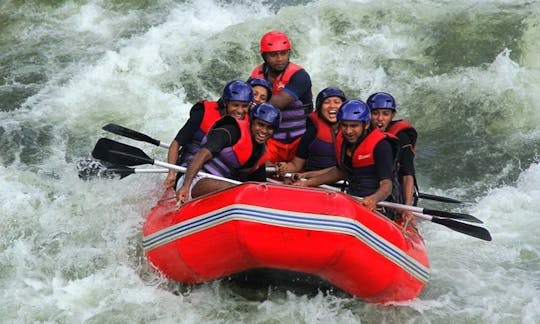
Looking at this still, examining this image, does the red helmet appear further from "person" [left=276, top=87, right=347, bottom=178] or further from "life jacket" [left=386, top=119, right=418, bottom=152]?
"life jacket" [left=386, top=119, right=418, bottom=152]

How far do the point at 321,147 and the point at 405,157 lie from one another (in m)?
0.67

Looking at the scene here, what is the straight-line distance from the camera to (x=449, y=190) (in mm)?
8539

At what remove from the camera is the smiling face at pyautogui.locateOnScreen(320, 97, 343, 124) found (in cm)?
640

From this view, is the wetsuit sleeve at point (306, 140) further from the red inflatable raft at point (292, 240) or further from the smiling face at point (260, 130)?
the red inflatable raft at point (292, 240)

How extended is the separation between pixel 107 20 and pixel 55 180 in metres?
4.62

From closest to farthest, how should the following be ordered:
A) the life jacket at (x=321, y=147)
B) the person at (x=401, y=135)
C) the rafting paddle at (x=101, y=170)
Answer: the person at (x=401, y=135) < the life jacket at (x=321, y=147) < the rafting paddle at (x=101, y=170)

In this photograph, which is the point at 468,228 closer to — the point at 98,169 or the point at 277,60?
the point at 277,60

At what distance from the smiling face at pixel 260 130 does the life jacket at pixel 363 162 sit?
0.58 metres

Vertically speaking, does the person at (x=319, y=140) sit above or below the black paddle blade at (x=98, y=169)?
above

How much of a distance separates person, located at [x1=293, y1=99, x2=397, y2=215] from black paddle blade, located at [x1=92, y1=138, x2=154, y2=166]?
5.38 ft

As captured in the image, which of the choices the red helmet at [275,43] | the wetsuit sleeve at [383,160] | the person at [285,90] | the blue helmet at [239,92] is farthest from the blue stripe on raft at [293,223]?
the red helmet at [275,43]

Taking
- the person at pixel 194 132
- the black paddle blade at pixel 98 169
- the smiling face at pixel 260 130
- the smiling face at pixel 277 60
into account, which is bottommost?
the black paddle blade at pixel 98 169

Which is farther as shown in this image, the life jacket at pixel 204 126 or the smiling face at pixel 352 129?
the life jacket at pixel 204 126

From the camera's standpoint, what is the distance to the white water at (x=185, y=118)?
601 cm
